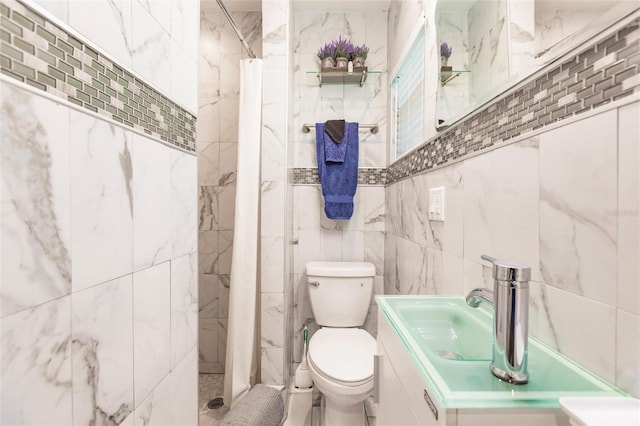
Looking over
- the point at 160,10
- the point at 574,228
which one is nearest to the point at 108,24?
the point at 160,10

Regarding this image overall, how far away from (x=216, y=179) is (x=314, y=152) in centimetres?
72

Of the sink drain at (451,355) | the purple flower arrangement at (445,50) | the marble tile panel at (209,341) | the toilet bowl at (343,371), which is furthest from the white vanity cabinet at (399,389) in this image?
the marble tile panel at (209,341)

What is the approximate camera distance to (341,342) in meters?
1.64

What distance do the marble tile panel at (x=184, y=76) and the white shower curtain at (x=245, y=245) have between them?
0.80 m

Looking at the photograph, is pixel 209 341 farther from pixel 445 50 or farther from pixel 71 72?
pixel 445 50

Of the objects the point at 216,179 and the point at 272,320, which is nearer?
the point at 272,320

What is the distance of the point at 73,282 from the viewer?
500 mm

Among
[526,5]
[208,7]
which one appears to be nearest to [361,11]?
[208,7]

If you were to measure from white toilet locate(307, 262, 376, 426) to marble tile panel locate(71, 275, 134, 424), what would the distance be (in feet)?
3.06

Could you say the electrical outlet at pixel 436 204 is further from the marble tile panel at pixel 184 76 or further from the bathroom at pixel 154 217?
the marble tile panel at pixel 184 76

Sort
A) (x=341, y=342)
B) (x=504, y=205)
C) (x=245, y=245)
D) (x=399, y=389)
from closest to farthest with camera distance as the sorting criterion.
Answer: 1. (x=399, y=389)
2. (x=504, y=205)
3. (x=341, y=342)
4. (x=245, y=245)

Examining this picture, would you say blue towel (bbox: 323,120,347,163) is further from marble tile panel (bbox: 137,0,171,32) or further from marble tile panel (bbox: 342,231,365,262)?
marble tile panel (bbox: 137,0,171,32)

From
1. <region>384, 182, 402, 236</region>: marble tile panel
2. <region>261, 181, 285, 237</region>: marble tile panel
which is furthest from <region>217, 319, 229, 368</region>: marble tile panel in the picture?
<region>384, 182, 402, 236</region>: marble tile panel

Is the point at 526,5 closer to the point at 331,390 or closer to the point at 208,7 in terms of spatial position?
the point at 331,390
